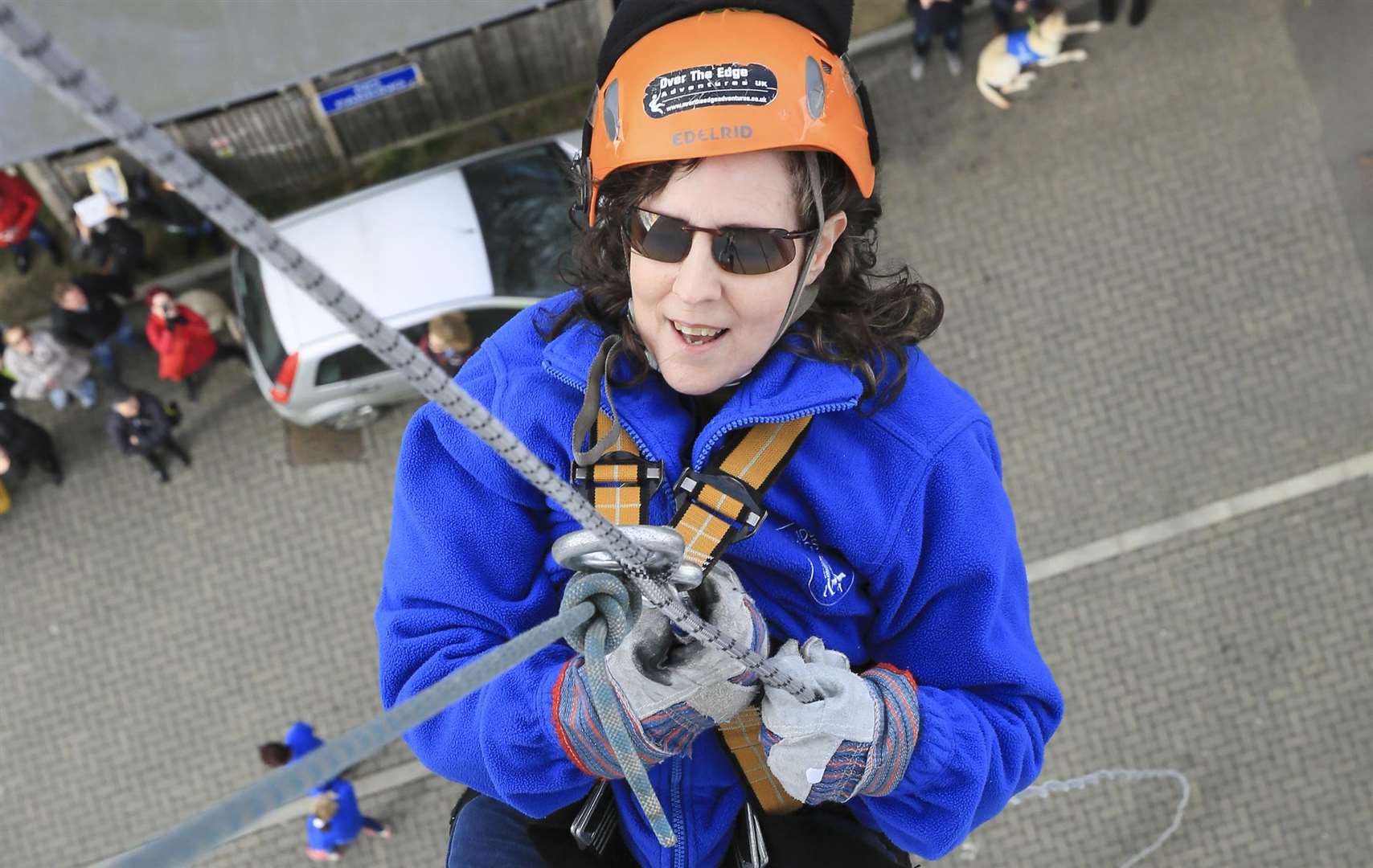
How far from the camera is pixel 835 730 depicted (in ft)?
10.1

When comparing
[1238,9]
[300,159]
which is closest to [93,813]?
[300,159]

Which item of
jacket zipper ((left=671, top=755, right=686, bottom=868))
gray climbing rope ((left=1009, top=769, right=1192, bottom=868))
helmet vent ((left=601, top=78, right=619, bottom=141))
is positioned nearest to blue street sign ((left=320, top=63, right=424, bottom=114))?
helmet vent ((left=601, top=78, right=619, bottom=141))

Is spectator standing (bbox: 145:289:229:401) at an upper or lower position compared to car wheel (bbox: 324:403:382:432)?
upper

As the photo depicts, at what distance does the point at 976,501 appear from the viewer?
356 centimetres

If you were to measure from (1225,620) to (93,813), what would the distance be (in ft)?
30.7

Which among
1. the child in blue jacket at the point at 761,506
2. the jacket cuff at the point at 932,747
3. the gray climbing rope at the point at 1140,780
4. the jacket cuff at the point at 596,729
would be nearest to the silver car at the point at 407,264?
the child in blue jacket at the point at 761,506

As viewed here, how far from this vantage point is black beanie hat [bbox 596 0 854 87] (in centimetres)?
297

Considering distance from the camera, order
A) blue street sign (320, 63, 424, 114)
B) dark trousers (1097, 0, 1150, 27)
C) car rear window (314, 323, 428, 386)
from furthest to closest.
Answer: dark trousers (1097, 0, 1150, 27) → blue street sign (320, 63, 424, 114) → car rear window (314, 323, 428, 386)

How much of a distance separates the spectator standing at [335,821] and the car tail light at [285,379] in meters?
2.91

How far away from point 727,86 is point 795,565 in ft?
4.86

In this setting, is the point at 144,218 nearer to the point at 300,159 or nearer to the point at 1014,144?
the point at 300,159

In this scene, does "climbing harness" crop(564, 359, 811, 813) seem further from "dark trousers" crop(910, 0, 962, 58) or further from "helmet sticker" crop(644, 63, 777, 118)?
"dark trousers" crop(910, 0, 962, 58)

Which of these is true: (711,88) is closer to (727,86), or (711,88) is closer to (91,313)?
(727,86)

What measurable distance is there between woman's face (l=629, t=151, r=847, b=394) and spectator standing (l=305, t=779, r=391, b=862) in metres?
Answer: 6.08
